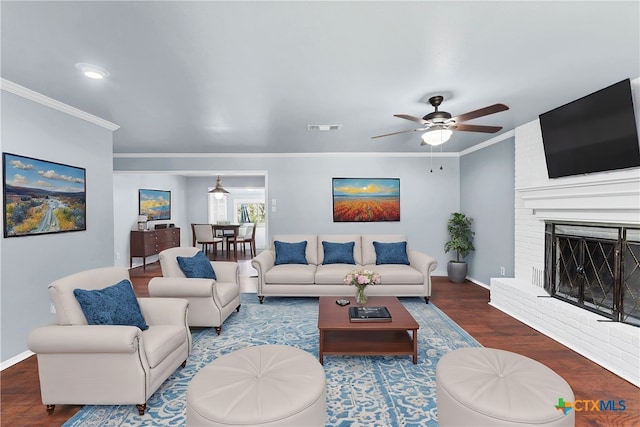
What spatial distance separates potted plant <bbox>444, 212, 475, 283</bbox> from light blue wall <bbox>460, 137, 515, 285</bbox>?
0.39ft

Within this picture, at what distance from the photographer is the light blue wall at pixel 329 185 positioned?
5.72 metres

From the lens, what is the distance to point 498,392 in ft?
4.89

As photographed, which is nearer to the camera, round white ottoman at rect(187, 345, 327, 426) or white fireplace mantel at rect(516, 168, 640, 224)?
round white ottoman at rect(187, 345, 327, 426)

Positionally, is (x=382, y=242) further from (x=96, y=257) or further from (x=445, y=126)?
(x=96, y=257)

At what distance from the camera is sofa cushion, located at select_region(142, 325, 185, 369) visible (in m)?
2.06

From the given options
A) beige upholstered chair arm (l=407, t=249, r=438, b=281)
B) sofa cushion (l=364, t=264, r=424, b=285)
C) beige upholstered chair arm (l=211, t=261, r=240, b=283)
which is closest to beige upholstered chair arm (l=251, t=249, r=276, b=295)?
beige upholstered chair arm (l=211, t=261, r=240, b=283)

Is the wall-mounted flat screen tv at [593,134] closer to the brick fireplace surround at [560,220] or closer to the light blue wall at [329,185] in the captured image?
the brick fireplace surround at [560,220]

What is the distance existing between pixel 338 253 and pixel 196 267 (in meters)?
2.10

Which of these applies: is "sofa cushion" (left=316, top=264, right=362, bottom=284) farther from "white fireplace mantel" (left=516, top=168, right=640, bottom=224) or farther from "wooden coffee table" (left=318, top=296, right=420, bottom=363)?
"white fireplace mantel" (left=516, top=168, right=640, bottom=224)

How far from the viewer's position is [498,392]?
1.49 m

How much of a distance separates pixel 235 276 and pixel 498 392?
3.09 meters

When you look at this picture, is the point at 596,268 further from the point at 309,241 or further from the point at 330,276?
the point at 309,241

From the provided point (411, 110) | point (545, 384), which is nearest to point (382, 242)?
point (411, 110)

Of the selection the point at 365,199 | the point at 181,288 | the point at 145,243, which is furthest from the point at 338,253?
the point at 145,243
